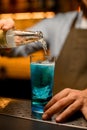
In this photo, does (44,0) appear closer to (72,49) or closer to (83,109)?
(72,49)

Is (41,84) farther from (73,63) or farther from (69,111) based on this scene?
(73,63)

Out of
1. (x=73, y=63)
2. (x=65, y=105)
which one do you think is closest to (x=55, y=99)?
(x=65, y=105)

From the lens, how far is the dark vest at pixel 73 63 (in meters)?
1.65

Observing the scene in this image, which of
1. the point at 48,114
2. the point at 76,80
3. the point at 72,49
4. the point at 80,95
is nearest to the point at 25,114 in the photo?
the point at 48,114

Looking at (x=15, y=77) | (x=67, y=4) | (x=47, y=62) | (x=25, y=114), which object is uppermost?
(x=47, y=62)

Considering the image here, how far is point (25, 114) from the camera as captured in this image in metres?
0.95

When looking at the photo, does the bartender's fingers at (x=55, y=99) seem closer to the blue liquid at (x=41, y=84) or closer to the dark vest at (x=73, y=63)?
the blue liquid at (x=41, y=84)

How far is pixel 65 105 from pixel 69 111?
0.10 ft

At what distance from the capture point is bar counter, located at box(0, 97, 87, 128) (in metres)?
0.89

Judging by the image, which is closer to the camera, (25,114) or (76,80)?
(25,114)

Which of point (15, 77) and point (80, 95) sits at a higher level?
point (80, 95)

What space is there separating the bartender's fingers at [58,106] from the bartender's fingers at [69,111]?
0.06 ft

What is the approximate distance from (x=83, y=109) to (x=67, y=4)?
6.70 ft

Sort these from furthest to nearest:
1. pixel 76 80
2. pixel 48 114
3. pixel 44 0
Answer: pixel 44 0
pixel 76 80
pixel 48 114
